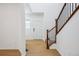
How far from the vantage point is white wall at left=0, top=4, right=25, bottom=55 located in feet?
14.6

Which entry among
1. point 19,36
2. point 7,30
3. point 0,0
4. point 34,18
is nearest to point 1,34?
point 7,30

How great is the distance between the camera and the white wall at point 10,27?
4.44 m

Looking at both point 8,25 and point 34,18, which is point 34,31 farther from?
point 8,25

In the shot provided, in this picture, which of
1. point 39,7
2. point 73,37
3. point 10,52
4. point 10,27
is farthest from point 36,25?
point 73,37

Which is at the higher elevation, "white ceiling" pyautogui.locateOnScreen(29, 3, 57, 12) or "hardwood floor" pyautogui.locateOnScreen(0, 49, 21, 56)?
"white ceiling" pyautogui.locateOnScreen(29, 3, 57, 12)

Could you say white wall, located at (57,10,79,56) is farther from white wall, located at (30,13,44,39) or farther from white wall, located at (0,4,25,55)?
white wall, located at (30,13,44,39)

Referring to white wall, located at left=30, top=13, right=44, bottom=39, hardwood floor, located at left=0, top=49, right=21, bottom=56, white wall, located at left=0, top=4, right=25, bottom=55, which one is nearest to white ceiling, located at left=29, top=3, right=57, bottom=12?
white wall, located at left=30, top=13, right=44, bottom=39

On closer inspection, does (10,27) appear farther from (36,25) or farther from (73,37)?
(36,25)

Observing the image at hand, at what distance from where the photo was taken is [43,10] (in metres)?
11.3

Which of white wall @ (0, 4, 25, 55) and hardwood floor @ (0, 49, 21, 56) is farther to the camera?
white wall @ (0, 4, 25, 55)

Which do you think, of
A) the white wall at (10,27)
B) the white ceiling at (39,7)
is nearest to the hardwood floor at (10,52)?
the white wall at (10,27)

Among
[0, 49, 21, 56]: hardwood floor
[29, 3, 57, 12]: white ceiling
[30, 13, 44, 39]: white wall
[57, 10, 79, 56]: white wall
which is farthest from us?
[30, 13, 44, 39]: white wall

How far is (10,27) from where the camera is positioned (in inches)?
178

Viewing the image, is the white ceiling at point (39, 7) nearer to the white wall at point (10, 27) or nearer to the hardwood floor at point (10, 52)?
the white wall at point (10, 27)
